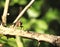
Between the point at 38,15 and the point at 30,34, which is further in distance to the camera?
the point at 38,15

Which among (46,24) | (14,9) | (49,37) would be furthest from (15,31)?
(46,24)

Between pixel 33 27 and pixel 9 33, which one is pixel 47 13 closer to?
pixel 33 27

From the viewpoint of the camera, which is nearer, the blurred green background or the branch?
the branch

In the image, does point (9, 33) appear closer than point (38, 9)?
Yes

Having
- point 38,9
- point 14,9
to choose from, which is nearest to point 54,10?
point 38,9

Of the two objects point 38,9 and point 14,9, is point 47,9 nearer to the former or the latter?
point 38,9

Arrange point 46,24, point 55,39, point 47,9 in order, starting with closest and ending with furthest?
point 55,39, point 46,24, point 47,9

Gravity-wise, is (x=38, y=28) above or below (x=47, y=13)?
below

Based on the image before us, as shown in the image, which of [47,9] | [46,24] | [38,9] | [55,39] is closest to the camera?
[55,39]

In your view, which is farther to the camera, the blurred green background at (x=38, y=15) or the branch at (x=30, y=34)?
the blurred green background at (x=38, y=15)
